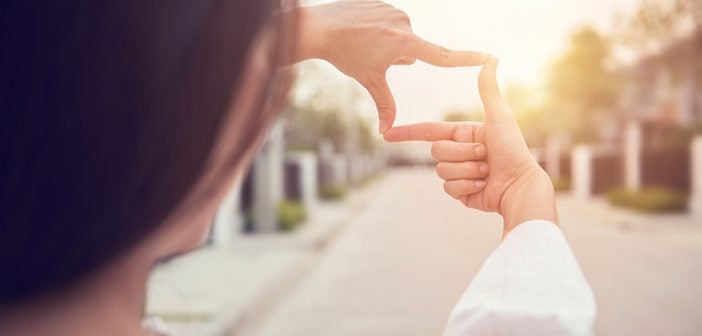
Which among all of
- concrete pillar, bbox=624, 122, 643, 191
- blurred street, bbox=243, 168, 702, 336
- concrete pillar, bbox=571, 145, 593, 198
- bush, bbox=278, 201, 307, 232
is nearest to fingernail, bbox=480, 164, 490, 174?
blurred street, bbox=243, 168, 702, 336

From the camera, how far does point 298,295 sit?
845 cm

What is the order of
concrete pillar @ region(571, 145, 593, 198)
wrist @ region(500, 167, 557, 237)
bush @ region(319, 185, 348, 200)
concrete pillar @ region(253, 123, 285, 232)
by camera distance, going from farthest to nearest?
bush @ region(319, 185, 348, 200) → concrete pillar @ region(571, 145, 593, 198) → concrete pillar @ region(253, 123, 285, 232) → wrist @ region(500, 167, 557, 237)

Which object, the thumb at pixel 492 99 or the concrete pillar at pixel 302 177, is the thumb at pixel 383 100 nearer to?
the thumb at pixel 492 99

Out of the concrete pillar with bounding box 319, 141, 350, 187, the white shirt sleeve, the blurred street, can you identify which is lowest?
the blurred street

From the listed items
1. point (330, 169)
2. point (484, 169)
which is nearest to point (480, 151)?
point (484, 169)

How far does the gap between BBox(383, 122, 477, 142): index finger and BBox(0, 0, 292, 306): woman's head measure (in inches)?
20.7

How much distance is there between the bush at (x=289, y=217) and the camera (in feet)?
52.3

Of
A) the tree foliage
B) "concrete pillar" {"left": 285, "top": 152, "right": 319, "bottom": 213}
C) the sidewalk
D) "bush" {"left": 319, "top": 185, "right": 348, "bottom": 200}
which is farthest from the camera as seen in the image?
the tree foliage

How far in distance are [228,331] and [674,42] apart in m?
20.4

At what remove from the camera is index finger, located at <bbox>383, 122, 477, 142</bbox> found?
3.96 ft

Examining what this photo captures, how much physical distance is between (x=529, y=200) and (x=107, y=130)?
1.91 ft

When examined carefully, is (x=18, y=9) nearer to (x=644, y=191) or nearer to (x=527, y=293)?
(x=527, y=293)

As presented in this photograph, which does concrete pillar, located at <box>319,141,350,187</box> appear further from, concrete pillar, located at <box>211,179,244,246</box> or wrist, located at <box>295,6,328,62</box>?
wrist, located at <box>295,6,328,62</box>

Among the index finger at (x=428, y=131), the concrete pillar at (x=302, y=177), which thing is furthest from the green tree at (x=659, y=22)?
the index finger at (x=428, y=131)
